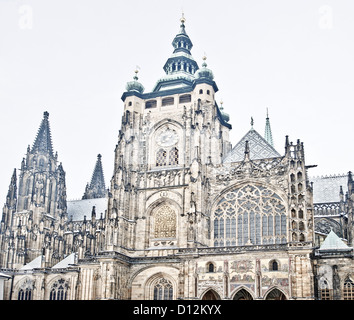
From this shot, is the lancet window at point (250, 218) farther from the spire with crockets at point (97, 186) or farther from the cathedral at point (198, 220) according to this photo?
the spire with crockets at point (97, 186)

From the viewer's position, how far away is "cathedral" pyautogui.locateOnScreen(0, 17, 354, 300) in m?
37.1

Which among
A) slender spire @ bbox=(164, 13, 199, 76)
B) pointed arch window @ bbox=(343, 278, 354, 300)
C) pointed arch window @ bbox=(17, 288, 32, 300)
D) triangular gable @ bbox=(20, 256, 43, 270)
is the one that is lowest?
pointed arch window @ bbox=(17, 288, 32, 300)

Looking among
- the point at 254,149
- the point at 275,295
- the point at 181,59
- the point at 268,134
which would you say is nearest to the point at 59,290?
the point at 275,295

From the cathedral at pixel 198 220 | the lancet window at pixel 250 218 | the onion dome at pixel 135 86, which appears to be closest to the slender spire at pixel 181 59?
the cathedral at pixel 198 220

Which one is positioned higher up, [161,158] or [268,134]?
[268,134]

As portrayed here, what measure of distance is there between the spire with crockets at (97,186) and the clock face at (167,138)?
35.5 metres

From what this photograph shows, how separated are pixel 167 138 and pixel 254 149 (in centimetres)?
909

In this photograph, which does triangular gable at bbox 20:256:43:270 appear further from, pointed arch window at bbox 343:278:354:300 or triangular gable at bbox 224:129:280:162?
pointed arch window at bbox 343:278:354:300

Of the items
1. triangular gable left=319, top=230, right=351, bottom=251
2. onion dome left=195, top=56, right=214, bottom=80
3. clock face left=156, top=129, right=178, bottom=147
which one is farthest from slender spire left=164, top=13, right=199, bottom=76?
triangular gable left=319, top=230, right=351, bottom=251

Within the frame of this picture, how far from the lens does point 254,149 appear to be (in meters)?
44.5

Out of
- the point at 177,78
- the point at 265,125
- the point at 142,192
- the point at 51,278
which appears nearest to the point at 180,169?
the point at 142,192

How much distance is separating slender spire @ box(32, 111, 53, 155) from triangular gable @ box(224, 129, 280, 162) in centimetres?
3780

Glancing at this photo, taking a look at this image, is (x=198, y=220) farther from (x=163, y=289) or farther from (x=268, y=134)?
(x=268, y=134)
